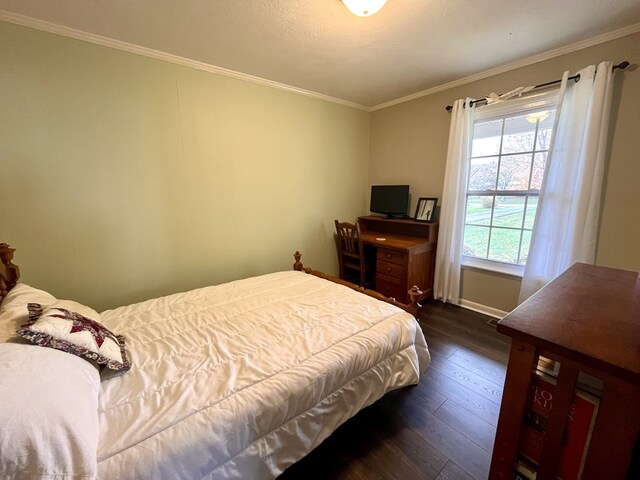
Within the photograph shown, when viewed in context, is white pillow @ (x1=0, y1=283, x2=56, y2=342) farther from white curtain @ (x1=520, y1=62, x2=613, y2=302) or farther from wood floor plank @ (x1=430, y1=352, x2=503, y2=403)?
white curtain @ (x1=520, y1=62, x2=613, y2=302)

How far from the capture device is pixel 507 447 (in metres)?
0.72

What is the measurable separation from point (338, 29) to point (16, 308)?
2.29 metres

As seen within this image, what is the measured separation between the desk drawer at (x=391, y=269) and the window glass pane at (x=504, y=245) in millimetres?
906

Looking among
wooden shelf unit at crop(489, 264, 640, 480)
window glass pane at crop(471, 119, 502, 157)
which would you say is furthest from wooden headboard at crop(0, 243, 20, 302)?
window glass pane at crop(471, 119, 502, 157)

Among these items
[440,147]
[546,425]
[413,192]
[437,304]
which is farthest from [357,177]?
[546,425]

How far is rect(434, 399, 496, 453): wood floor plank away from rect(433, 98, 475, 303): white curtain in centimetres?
150

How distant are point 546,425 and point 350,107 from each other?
3440 millimetres

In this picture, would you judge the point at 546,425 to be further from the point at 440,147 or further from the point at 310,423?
the point at 440,147

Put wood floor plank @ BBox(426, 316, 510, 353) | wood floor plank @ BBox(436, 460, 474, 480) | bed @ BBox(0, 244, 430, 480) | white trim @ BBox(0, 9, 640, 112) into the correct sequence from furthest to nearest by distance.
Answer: wood floor plank @ BBox(426, 316, 510, 353)
white trim @ BBox(0, 9, 640, 112)
wood floor plank @ BBox(436, 460, 474, 480)
bed @ BBox(0, 244, 430, 480)

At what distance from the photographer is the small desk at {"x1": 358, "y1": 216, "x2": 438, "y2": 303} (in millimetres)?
2721

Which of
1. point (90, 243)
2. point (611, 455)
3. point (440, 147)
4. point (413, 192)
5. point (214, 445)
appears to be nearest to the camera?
point (611, 455)

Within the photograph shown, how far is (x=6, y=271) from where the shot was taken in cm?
149

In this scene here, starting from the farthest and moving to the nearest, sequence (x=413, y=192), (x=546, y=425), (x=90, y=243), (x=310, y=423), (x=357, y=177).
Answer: (x=357, y=177), (x=413, y=192), (x=90, y=243), (x=310, y=423), (x=546, y=425)

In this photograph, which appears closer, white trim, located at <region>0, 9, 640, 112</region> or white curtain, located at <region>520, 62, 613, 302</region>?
white trim, located at <region>0, 9, 640, 112</region>
